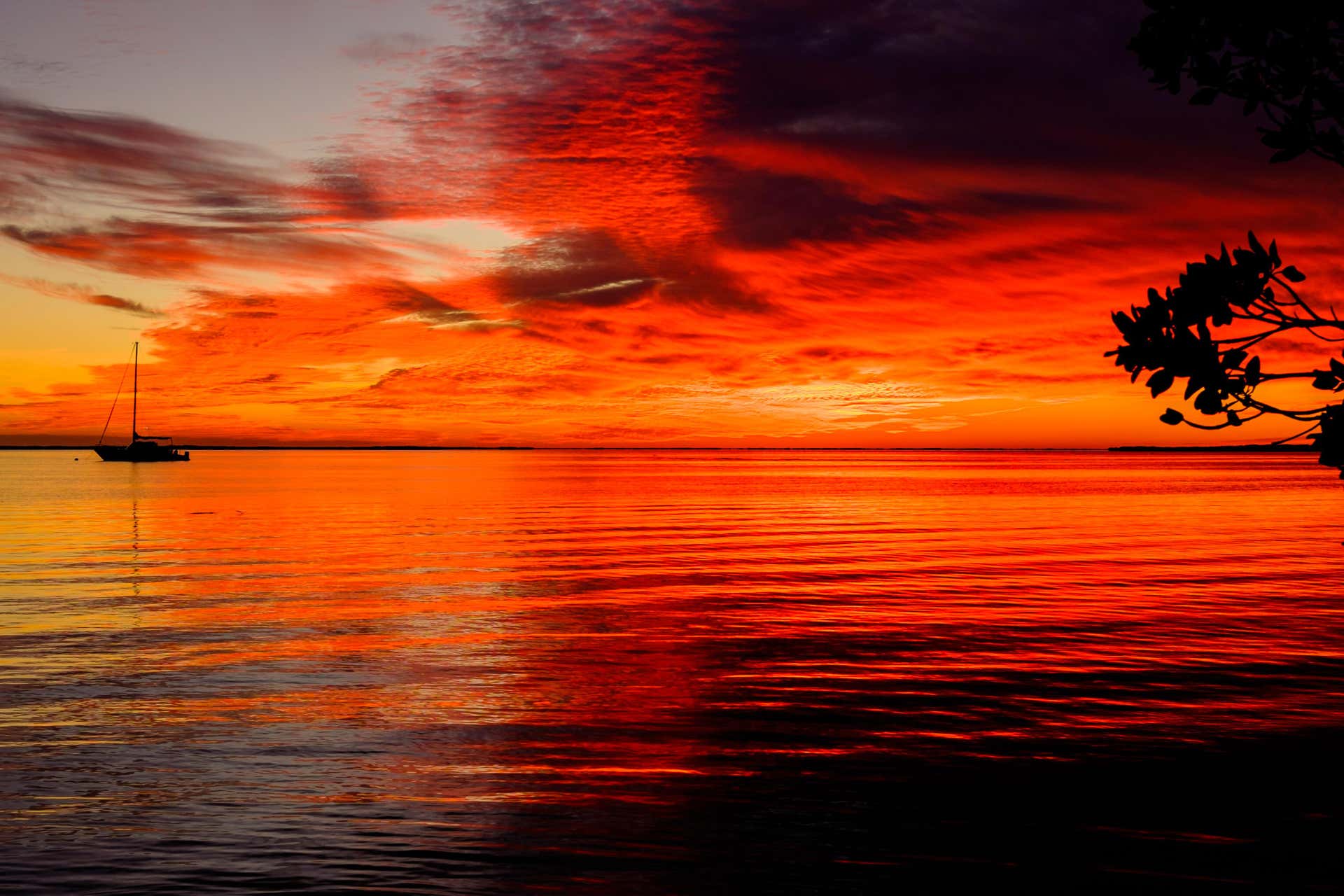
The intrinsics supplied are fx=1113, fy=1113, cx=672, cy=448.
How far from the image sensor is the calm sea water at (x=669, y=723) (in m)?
11.6

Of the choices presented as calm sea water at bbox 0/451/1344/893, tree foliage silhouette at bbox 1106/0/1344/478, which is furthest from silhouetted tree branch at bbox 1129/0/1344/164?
calm sea water at bbox 0/451/1344/893

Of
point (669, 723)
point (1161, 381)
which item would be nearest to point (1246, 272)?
point (1161, 381)

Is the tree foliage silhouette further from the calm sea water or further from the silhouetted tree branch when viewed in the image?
the calm sea water

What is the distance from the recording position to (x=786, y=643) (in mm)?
24672

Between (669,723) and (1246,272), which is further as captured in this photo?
(669,723)

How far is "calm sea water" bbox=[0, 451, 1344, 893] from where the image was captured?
38.2ft

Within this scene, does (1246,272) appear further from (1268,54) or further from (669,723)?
(669,723)

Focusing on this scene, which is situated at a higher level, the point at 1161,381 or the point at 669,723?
the point at 1161,381

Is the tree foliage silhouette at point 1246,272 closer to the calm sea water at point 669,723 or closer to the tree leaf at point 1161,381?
the tree leaf at point 1161,381

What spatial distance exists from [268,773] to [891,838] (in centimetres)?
797

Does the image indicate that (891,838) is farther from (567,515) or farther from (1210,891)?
(567,515)

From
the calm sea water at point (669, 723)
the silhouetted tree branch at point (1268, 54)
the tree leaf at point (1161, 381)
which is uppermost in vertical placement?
the silhouetted tree branch at point (1268, 54)

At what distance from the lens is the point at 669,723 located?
17.6m

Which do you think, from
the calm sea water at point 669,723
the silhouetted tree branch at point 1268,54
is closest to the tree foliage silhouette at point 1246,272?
the silhouetted tree branch at point 1268,54
